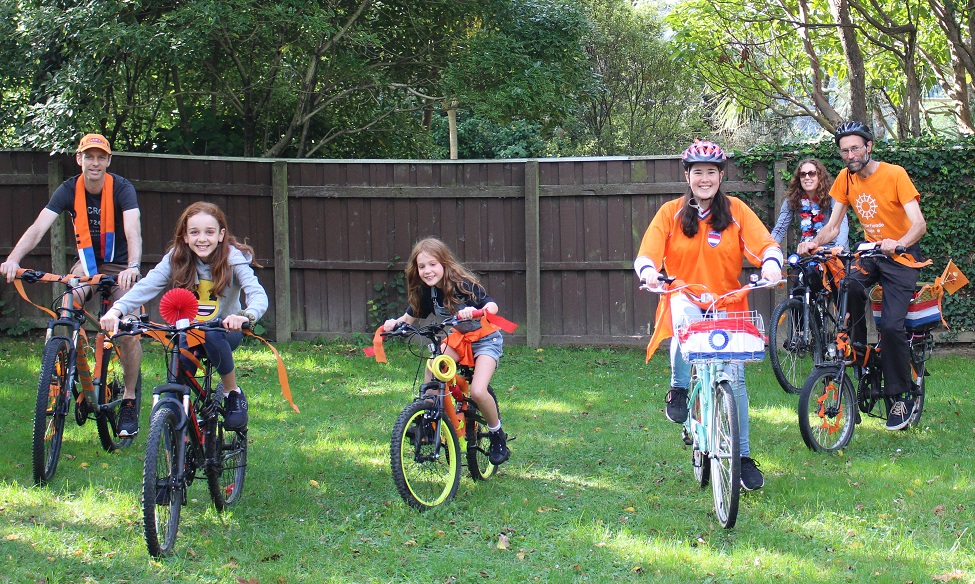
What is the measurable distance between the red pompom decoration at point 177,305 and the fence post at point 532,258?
20.5 ft

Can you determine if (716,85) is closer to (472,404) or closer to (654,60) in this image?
(654,60)

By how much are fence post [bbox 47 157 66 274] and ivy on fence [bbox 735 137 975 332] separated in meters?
8.21

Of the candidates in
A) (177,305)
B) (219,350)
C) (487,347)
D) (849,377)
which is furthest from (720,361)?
(177,305)

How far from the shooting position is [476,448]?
550 centimetres

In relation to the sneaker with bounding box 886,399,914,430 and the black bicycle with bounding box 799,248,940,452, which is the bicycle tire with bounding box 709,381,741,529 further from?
the sneaker with bounding box 886,399,914,430

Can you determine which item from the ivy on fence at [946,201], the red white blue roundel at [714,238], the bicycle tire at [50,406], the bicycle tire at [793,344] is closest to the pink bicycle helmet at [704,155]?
the red white blue roundel at [714,238]

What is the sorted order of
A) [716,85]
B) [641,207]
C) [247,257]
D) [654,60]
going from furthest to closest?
[654,60]
[716,85]
[641,207]
[247,257]

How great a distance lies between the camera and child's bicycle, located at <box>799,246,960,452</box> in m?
6.02

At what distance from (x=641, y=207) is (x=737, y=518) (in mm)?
5883

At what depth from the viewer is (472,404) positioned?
5.43 m

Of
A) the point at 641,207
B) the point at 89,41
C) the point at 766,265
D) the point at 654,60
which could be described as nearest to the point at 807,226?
the point at 641,207

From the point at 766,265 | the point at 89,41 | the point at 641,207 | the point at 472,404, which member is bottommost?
the point at 472,404

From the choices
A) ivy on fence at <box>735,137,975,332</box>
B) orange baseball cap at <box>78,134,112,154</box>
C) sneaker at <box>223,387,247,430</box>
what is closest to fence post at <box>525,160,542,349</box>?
ivy on fence at <box>735,137,975,332</box>

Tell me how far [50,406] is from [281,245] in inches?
213
